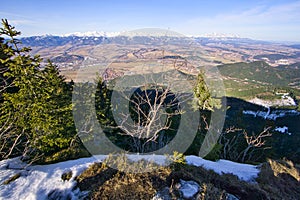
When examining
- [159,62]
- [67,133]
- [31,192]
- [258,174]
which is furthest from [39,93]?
[258,174]

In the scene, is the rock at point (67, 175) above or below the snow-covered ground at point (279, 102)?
above

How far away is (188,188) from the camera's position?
6.85 meters

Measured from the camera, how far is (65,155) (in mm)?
11250

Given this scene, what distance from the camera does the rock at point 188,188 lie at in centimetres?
654

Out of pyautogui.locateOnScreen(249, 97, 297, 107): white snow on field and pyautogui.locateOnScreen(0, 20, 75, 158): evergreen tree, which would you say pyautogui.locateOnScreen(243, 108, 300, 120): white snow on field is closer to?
pyautogui.locateOnScreen(249, 97, 297, 107): white snow on field

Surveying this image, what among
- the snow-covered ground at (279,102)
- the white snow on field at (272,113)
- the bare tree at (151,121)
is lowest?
the snow-covered ground at (279,102)

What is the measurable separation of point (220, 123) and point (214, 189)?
2138cm

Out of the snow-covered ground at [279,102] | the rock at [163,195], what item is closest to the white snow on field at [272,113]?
the snow-covered ground at [279,102]

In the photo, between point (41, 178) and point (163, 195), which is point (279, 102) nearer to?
point (163, 195)

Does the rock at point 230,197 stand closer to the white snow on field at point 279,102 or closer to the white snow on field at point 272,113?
the white snow on field at point 272,113

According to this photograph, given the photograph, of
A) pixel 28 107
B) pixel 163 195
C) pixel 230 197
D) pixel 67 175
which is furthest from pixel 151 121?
pixel 28 107

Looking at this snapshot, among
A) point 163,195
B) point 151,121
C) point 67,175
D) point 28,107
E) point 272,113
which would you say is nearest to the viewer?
point 163,195

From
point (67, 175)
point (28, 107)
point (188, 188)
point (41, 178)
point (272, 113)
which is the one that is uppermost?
point (28, 107)

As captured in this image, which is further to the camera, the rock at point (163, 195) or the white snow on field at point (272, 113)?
the white snow on field at point (272, 113)
